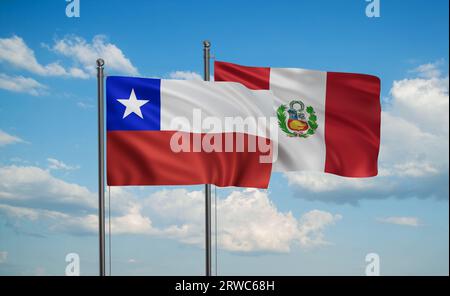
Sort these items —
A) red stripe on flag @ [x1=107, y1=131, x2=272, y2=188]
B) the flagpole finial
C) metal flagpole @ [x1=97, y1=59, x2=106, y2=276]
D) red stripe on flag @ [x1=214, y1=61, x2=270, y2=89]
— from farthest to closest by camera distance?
red stripe on flag @ [x1=214, y1=61, x2=270, y2=89] < red stripe on flag @ [x1=107, y1=131, x2=272, y2=188] < the flagpole finial < metal flagpole @ [x1=97, y1=59, x2=106, y2=276]

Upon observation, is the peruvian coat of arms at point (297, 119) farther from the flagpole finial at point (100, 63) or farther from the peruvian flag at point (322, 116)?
the flagpole finial at point (100, 63)

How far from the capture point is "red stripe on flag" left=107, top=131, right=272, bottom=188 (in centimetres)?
1250

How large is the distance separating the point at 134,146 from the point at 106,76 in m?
1.38

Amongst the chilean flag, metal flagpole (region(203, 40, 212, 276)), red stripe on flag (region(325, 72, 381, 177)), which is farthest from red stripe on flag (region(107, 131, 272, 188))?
red stripe on flag (region(325, 72, 381, 177))

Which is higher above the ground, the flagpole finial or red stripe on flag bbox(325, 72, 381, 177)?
the flagpole finial

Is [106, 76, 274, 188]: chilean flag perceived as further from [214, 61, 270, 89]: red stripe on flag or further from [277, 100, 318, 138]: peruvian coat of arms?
[277, 100, 318, 138]: peruvian coat of arms

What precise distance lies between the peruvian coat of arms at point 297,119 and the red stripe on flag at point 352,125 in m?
0.35

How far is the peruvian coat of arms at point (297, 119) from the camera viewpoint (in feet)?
44.7

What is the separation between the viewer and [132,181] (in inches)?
492

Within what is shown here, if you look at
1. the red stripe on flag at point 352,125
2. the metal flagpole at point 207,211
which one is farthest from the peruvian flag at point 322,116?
the metal flagpole at point 207,211

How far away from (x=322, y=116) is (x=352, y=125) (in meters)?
0.72

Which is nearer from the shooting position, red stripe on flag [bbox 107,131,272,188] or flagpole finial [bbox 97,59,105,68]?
flagpole finial [bbox 97,59,105,68]

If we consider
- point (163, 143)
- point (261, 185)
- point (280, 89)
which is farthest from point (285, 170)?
point (163, 143)
